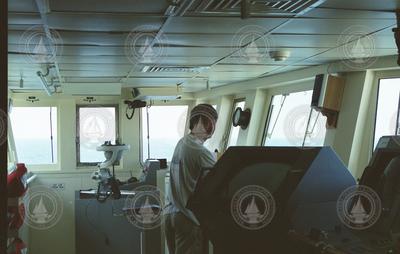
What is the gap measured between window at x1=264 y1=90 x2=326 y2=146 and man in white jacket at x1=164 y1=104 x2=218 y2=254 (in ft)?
6.33

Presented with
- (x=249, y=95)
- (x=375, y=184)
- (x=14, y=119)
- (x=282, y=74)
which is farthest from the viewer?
(x=14, y=119)

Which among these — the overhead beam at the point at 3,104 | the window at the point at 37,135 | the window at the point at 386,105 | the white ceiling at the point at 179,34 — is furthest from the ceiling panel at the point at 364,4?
the window at the point at 37,135

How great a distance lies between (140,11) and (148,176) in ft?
12.1

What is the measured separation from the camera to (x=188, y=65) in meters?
4.41

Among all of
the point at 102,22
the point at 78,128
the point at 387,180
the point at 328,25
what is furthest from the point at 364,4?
the point at 78,128

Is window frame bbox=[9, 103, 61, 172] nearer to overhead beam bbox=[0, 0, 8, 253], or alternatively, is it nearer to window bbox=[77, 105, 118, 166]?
window bbox=[77, 105, 118, 166]

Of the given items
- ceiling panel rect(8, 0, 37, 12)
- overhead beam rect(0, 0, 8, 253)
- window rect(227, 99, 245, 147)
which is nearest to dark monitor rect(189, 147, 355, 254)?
overhead beam rect(0, 0, 8, 253)

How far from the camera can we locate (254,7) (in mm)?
2285

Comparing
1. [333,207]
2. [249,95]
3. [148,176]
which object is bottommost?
[148,176]

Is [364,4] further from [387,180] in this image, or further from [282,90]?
[282,90]

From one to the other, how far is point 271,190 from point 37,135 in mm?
5844

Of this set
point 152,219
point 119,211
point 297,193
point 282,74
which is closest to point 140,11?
point 297,193

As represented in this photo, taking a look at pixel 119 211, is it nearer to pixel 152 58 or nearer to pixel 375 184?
pixel 152 58

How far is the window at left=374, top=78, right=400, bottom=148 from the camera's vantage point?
3951 millimetres
